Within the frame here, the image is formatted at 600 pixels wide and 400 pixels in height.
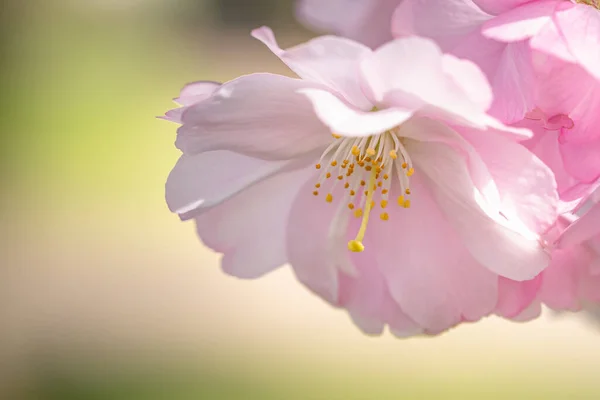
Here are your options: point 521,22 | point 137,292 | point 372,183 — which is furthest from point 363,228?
point 137,292

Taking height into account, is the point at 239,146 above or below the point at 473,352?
above

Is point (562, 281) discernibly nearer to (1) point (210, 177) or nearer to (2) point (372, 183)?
(2) point (372, 183)

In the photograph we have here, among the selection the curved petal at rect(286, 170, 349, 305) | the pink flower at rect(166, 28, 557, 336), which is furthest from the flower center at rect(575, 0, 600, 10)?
the curved petal at rect(286, 170, 349, 305)

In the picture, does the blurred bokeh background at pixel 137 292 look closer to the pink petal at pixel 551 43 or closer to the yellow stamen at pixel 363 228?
the yellow stamen at pixel 363 228

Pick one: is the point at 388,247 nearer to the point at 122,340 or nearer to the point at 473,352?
the point at 473,352

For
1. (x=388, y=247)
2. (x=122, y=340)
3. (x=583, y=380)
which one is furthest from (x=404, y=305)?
(x=122, y=340)

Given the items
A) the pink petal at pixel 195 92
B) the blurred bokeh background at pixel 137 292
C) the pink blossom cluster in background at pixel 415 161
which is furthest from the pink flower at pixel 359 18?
the blurred bokeh background at pixel 137 292
